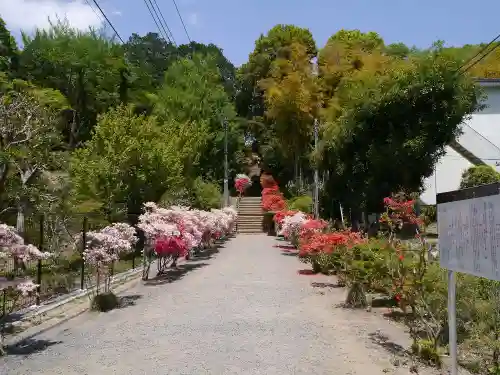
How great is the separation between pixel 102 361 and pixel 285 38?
4172 centimetres

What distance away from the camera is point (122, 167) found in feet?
59.5

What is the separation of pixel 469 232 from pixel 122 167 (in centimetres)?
1487

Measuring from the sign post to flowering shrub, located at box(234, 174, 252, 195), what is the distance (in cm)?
4005

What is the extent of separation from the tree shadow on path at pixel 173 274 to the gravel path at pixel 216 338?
1.46 metres

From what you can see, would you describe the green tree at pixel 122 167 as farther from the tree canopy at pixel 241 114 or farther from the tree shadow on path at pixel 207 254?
the tree shadow on path at pixel 207 254

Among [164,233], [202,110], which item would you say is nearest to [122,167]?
[164,233]

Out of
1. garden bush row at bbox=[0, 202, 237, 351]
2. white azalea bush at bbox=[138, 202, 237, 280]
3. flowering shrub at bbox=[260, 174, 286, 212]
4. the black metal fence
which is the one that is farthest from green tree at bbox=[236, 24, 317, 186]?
the black metal fence

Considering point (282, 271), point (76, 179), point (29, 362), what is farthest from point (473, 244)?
point (76, 179)

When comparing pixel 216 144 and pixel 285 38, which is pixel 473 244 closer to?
pixel 216 144

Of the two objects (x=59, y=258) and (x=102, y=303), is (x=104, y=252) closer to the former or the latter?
(x=102, y=303)

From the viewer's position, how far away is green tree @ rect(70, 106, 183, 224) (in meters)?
17.8

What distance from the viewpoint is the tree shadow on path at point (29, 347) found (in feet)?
23.6

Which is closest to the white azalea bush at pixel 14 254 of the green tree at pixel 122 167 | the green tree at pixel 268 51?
the green tree at pixel 122 167

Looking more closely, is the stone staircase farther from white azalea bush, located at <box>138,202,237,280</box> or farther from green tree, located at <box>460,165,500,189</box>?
white azalea bush, located at <box>138,202,237,280</box>
